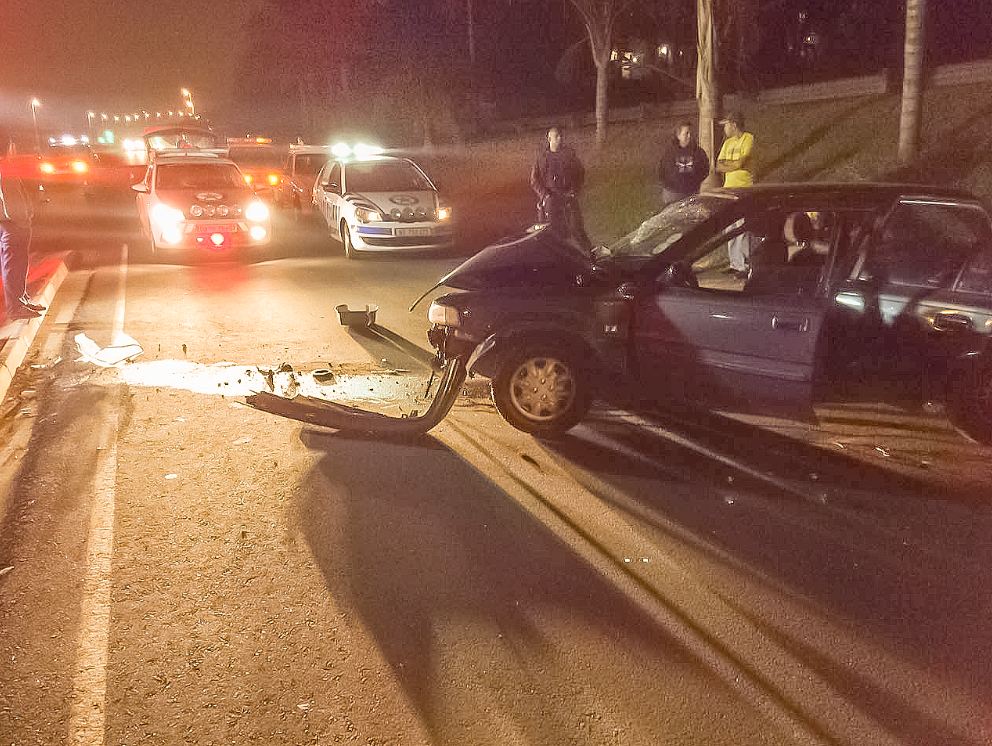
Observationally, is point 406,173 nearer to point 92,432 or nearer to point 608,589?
point 92,432

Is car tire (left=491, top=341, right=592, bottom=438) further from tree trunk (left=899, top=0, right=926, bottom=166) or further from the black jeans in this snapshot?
tree trunk (left=899, top=0, right=926, bottom=166)

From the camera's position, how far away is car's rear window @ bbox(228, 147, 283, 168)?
2438cm

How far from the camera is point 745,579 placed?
4.06 meters

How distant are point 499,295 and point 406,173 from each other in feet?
33.0

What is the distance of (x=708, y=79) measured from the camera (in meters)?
14.1

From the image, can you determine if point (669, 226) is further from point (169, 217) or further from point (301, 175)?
point (301, 175)

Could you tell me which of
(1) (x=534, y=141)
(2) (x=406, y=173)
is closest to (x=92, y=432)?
(2) (x=406, y=173)

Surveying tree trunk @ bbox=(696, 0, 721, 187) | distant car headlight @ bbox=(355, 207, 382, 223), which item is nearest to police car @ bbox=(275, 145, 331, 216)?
distant car headlight @ bbox=(355, 207, 382, 223)

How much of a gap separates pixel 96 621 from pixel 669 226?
13.8 ft

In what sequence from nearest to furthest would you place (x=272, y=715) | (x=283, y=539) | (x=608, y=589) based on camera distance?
1. (x=272, y=715)
2. (x=608, y=589)
3. (x=283, y=539)

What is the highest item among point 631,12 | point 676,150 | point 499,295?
point 631,12

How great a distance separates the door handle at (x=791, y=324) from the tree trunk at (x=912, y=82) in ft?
33.8

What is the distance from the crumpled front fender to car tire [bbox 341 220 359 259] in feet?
26.9

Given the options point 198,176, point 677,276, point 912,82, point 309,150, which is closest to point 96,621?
point 677,276
